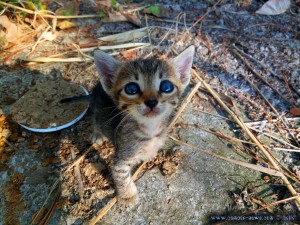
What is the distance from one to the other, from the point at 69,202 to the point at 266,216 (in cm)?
141

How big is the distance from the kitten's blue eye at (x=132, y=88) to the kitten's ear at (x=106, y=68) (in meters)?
0.22

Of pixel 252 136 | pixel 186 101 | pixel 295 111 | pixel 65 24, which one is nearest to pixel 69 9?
pixel 65 24

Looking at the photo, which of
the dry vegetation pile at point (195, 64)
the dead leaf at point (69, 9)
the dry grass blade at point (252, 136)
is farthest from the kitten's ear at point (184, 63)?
the dead leaf at point (69, 9)

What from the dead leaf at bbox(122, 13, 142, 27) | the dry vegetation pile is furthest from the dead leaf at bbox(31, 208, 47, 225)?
the dead leaf at bbox(122, 13, 142, 27)

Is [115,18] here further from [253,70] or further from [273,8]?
[273,8]

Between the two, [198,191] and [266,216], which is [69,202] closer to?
[198,191]

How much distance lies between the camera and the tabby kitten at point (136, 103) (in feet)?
6.29

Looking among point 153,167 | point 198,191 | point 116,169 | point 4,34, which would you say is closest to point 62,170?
point 116,169

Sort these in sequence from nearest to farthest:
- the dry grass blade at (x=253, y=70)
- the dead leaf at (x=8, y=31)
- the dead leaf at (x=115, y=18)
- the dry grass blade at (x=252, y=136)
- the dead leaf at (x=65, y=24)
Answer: the dry grass blade at (x=252, y=136), the dry grass blade at (x=253, y=70), the dead leaf at (x=8, y=31), the dead leaf at (x=65, y=24), the dead leaf at (x=115, y=18)

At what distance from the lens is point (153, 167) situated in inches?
92.7

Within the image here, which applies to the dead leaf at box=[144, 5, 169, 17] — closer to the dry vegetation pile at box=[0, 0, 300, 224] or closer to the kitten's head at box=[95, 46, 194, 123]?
the dry vegetation pile at box=[0, 0, 300, 224]

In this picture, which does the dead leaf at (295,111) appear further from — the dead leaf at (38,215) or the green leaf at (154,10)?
the dead leaf at (38,215)

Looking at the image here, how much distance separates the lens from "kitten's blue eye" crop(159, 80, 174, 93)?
6.44 feet

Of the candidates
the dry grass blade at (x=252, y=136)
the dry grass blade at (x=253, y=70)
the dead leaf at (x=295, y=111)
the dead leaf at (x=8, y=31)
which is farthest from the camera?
the dead leaf at (x=8, y=31)
